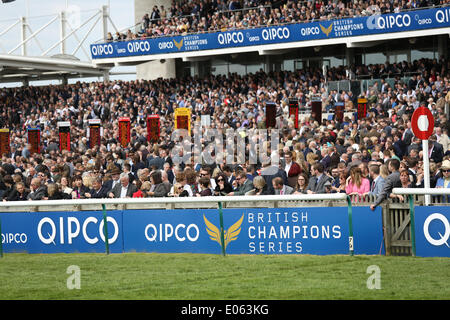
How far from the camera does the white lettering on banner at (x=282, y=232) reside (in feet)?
35.5

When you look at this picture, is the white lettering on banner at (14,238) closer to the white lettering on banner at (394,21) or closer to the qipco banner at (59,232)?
the qipco banner at (59,232)

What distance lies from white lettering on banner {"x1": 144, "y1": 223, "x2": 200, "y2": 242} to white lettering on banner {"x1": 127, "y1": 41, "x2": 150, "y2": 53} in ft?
87.4

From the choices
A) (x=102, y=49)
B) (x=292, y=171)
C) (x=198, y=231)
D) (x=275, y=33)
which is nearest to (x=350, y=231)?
(x=198, y=231)

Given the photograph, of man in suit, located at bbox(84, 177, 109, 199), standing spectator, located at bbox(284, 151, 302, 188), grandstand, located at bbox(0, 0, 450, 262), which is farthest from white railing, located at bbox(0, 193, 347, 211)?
standing spectator, located at bbox(284, 151, 302, 188)

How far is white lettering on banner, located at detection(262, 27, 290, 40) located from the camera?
110ft

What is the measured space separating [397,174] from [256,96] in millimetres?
19079

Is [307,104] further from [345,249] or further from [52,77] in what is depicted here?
[52,77]

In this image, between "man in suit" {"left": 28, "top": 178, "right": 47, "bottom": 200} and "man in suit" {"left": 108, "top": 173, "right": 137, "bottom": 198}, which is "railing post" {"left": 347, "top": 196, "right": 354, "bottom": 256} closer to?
"man in suit" {"left": 108, "top": 173, "right": 137, "bottom": 198}

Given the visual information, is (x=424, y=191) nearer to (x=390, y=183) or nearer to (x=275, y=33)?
(x=390, y=183)

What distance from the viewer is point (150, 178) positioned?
A: 47.0 feet

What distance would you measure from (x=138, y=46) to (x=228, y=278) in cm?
3009

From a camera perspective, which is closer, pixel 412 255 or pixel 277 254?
pixel 412 255

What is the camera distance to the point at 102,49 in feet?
130
